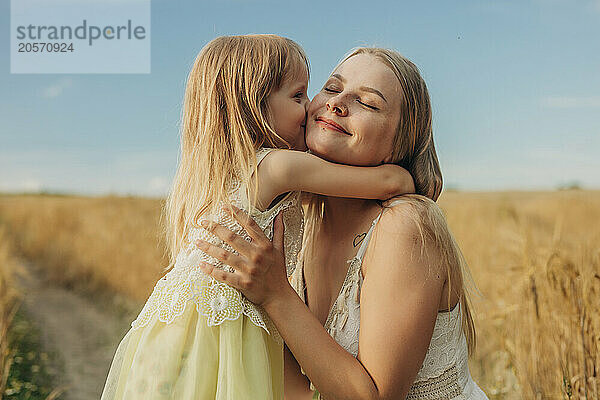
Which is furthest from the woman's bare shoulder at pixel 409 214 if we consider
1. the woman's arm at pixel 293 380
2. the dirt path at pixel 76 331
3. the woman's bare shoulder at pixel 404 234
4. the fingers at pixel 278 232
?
the dirt path at pixel 76 331

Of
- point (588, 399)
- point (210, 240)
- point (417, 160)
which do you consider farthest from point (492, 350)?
point (210, 240)

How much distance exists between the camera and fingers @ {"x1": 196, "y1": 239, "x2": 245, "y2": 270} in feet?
5.83

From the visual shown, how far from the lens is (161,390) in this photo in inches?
68.4

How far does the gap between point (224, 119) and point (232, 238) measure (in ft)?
1.38

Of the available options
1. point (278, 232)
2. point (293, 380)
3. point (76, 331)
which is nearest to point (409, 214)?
point (278, 232)

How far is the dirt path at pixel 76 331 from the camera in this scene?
23.2ft

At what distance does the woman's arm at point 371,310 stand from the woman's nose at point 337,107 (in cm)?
37

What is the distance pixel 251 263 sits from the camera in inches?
69.7

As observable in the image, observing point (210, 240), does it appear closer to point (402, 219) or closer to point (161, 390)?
point (161, 390)

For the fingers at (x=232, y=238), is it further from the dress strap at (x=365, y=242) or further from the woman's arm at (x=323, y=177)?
the dress strap at (x=365, y=242)

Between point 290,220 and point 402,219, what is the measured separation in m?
0.41

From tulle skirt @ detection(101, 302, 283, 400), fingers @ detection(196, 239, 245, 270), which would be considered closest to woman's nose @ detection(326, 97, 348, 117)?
fingers @ detection(196, 239, 245, 270)

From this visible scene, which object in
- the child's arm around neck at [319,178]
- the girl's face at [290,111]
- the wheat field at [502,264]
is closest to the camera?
the child's arm around neck at [319,178]

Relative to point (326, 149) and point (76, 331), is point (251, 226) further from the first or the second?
point (76, 331)
